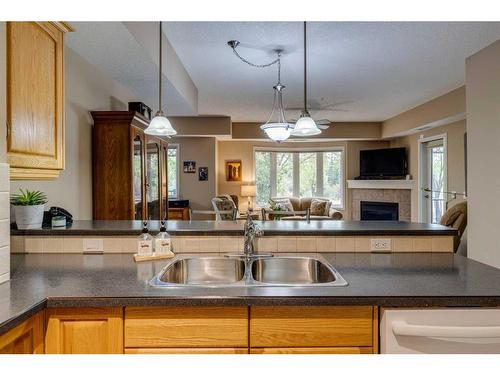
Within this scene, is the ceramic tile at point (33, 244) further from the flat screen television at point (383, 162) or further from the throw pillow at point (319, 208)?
the flat screen television at point (383, 162)

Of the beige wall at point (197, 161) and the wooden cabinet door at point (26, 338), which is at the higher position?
the beige wall at point (197, 161)

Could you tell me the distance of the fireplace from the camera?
7236mm

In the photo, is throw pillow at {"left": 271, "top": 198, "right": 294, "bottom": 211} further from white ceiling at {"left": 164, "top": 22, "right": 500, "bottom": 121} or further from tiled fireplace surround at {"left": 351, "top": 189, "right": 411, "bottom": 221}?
white ceiling at {"left": 164, "top": 22, "right": 500, "bottom": 121}

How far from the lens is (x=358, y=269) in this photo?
1.56m

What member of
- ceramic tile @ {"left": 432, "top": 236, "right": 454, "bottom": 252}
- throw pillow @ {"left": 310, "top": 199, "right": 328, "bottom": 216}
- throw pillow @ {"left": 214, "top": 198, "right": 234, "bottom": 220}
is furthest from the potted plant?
throw pillow @ {"left": 310, "top": 199, "right": 328, "bottom": 216}

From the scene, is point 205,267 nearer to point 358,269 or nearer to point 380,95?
point 358,269

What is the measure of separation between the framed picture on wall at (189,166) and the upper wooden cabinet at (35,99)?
17.2 feet

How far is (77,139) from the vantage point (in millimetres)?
2787

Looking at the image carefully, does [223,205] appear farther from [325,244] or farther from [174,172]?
[325,244]

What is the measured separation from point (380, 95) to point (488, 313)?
4.41 metres

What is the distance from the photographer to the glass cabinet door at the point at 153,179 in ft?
11.2

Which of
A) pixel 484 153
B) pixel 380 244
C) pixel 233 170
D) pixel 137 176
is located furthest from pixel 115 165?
pixel 233 170

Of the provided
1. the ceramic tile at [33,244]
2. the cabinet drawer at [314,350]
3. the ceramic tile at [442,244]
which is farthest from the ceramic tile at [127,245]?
the ceramic tile at [442,244]

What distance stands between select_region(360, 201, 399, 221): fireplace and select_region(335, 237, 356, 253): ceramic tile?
5.76 meters
